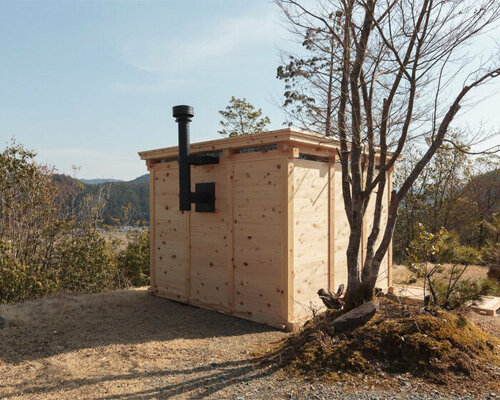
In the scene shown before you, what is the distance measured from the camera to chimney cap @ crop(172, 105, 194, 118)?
6.04 meters

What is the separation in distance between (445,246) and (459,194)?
10377 mm

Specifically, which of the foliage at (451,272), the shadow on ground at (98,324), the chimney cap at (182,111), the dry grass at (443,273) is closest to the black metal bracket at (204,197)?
the chimney cap at (182,111)

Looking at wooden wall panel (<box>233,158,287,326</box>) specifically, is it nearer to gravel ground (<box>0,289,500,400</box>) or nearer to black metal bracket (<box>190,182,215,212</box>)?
gravel ground (<box>0,289,500,400</box>)

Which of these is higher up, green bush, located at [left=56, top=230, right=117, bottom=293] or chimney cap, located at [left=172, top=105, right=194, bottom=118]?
chimney cap, located at [left=172, top=105, right=194, bottom=118]

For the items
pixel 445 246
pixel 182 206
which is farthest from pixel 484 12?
pixel 182 206

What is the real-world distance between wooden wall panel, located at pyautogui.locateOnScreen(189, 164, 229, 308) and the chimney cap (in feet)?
3.20

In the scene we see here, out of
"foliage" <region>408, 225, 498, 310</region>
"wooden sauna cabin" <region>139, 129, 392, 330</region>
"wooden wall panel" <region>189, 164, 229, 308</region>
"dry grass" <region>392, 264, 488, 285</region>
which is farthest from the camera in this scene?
"dry grass" <region>392, 264, 488, 285</region>

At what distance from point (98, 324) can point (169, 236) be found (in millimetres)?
2112

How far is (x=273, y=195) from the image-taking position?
556cm

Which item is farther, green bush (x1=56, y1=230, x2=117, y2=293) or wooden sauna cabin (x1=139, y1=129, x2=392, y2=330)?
green bush (x1=56, y1=230, x2=117, y2=293)

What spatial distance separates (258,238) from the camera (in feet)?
18.9

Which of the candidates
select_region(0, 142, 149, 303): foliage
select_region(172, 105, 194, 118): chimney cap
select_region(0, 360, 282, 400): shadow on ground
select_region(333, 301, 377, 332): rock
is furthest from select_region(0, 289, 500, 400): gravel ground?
select_region(172, 105, 194, 118): chimney cap

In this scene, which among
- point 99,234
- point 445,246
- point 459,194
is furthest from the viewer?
point 459,194

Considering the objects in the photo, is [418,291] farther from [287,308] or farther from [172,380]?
[172,380]
